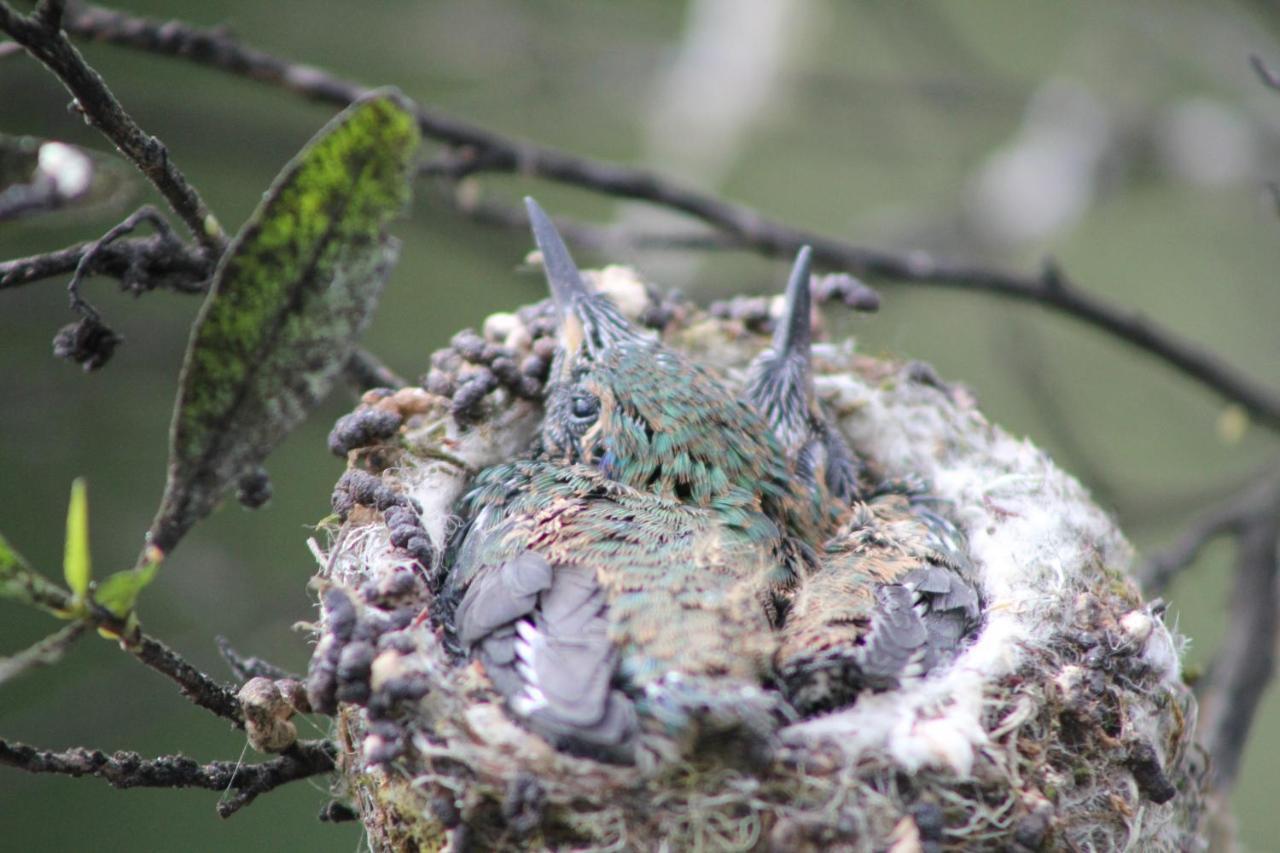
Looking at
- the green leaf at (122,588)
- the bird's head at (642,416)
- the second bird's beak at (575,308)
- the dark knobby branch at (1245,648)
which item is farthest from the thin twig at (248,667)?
the dark knobby branch at (1245,648)

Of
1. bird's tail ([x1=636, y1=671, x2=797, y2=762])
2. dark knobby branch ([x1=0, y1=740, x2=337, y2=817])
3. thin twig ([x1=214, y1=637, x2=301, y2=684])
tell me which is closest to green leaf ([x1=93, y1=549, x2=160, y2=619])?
dark knobby branch ([x1=0, y1=740, x2=337, y2=817])

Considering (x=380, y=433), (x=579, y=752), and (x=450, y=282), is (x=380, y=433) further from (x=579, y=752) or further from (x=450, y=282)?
(x=450, y=282)

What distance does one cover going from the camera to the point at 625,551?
6.58 feet

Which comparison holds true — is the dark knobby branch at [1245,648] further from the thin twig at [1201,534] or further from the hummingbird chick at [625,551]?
the hummingbird chick at [625,551]

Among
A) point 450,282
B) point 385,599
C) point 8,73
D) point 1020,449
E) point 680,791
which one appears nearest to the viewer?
point 680,791

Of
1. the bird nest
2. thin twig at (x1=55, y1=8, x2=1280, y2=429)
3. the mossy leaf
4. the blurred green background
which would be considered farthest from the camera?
the blurred green background

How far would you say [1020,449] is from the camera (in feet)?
8.59

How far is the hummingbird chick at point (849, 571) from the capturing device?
1921mm

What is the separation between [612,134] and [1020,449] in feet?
17.3

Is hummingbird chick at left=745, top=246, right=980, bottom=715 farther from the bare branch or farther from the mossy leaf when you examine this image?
the mossy leaf

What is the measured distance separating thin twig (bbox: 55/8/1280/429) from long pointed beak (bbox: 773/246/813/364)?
37 cm

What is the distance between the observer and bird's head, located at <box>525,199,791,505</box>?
2.29m

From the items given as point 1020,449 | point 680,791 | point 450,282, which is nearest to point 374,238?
point 680,791

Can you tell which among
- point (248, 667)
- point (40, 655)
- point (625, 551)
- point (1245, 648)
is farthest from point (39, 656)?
point (1245, 648)
